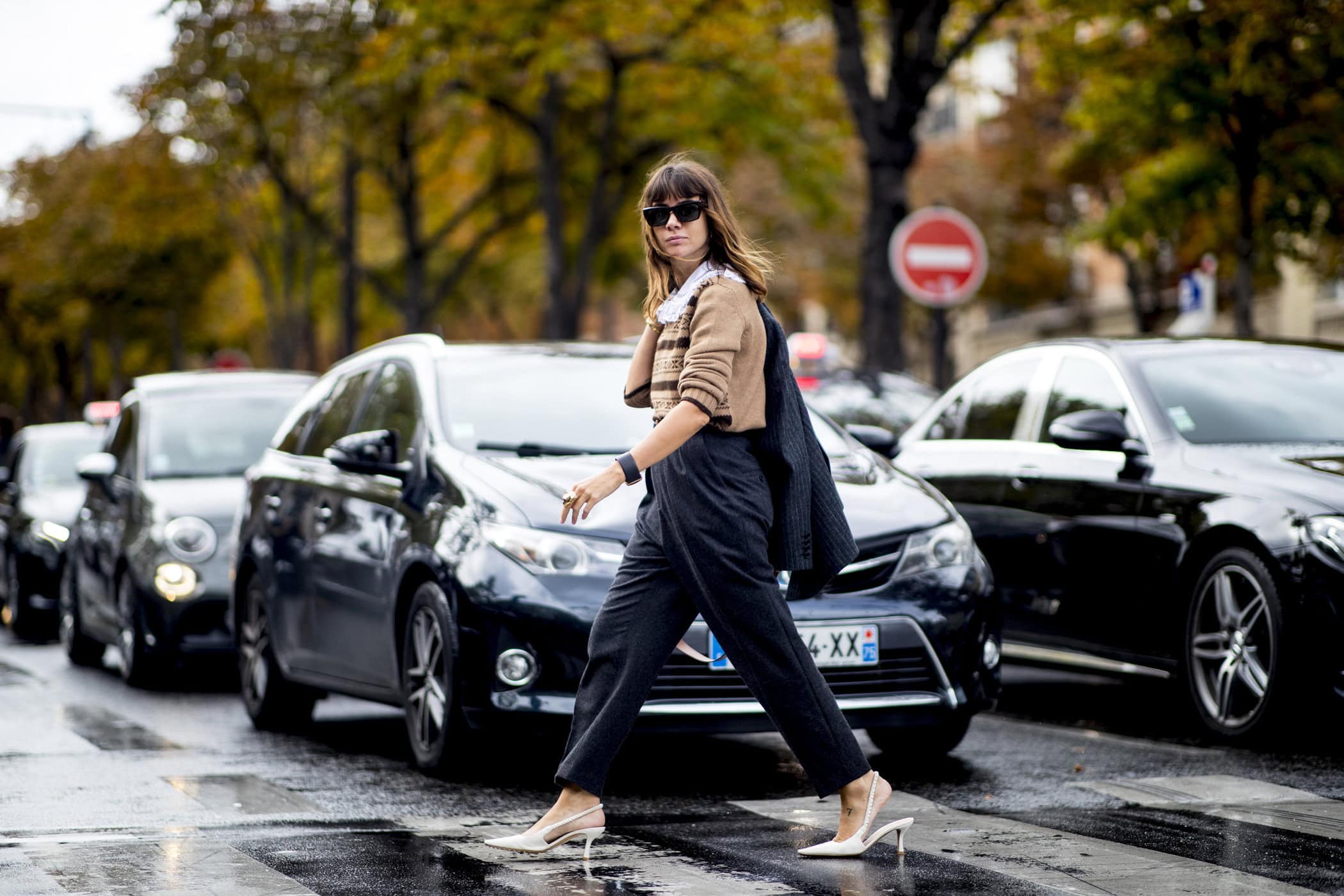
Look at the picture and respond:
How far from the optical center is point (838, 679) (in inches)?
267

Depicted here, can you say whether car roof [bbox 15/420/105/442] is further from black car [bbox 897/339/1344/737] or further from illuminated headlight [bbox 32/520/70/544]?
black car [bbox 897/339/1344/737]

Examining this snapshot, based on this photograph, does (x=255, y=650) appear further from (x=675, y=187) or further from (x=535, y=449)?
(x=675, y=187)

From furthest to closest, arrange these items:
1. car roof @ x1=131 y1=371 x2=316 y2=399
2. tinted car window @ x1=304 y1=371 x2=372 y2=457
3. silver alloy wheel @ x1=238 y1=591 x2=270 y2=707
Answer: car roof @ x1=131 y1=371 x2=316 y2=399
silver alloy wheel @ x1=238 y1=591 x2=270 y2=707
tinted car window @ x1=304 y1=371 x2=372 y2=457

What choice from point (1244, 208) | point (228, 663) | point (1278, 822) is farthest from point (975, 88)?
point (1278, 822)

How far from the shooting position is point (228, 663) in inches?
481

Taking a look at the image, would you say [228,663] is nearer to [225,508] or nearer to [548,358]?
[225,508]

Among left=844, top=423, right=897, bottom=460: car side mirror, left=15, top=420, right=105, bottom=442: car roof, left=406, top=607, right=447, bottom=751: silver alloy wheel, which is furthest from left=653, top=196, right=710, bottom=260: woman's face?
left=15, top=420, right=105, bottom=442: car roof

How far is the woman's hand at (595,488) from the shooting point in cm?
508

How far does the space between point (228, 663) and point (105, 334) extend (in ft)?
132

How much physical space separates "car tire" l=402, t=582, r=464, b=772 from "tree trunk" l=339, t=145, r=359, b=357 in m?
23.5

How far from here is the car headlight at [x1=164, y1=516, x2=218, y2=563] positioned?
11.2 meters

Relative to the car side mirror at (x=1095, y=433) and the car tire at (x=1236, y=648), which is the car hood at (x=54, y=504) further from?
the car tire at (x=1236, y=648)

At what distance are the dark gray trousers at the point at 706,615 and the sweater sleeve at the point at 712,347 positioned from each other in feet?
0.53

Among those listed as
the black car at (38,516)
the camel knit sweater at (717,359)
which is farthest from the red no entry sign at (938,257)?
the camel knit sweater at (717,359)
